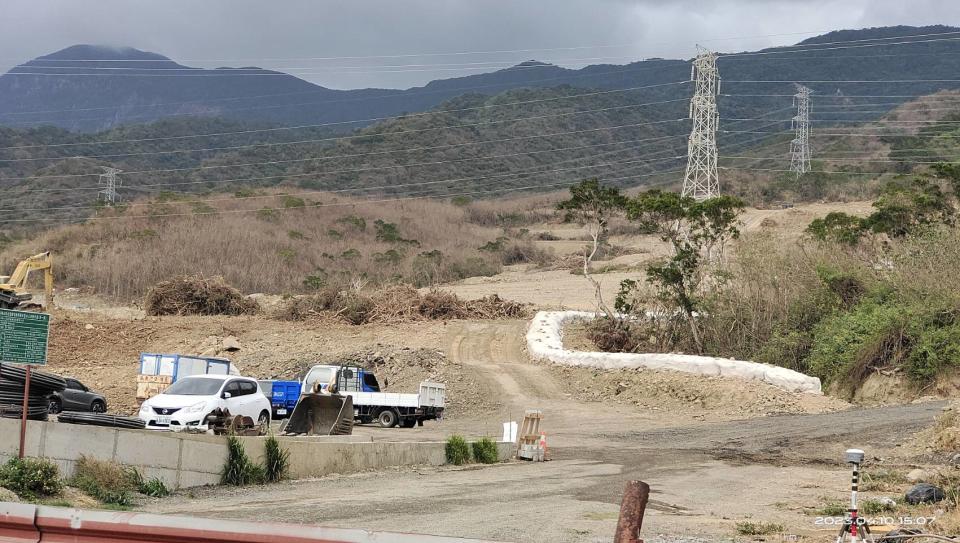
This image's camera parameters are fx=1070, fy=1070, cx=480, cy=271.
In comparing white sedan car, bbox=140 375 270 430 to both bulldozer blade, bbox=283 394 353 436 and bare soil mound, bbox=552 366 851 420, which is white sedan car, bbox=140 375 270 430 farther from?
bare soil mound, bbox=552 366 851 420

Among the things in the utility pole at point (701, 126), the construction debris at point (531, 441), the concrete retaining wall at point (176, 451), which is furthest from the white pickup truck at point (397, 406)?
the utility pole at point (701, 126)

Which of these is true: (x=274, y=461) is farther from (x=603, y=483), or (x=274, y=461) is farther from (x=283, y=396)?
(x=283, y=396)

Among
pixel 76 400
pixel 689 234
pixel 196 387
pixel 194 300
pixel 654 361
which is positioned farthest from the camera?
pixel 194 300

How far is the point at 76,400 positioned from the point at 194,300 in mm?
20783

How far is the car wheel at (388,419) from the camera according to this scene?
30812 mm

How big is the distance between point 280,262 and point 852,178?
57589 mm

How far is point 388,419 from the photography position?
101 feet

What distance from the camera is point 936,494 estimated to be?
14836mm

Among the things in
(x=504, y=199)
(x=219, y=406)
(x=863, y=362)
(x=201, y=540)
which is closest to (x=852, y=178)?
(x=504, y=199)

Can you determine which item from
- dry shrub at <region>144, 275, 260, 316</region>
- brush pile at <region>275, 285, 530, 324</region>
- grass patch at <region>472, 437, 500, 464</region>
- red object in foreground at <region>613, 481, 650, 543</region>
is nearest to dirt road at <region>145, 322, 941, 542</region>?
grass patch at <region>472, 437, 500, 464</region>

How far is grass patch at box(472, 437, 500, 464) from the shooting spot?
2255cm

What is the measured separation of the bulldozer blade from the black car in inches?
334

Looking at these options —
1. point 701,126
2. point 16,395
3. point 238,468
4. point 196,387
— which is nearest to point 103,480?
point 238,468

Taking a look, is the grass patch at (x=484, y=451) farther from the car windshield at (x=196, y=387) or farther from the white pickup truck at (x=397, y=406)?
the white pickup truck at (x=397, y=406)
